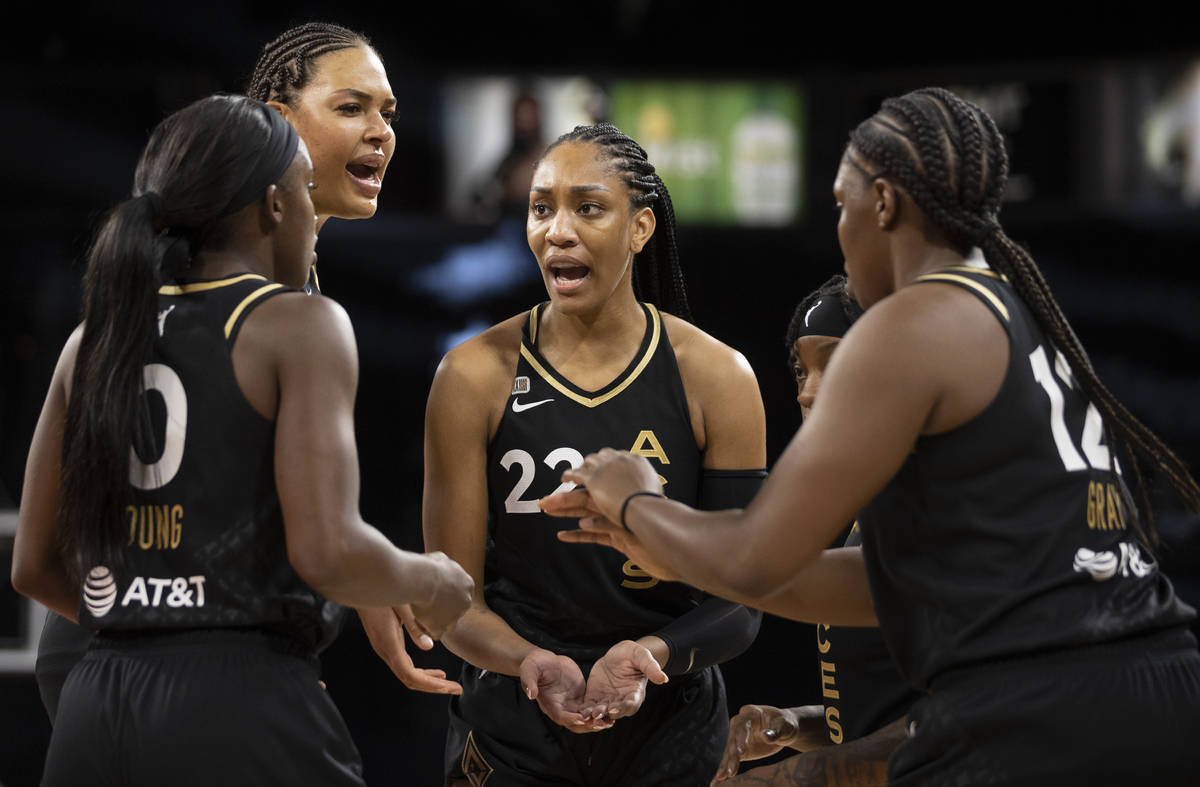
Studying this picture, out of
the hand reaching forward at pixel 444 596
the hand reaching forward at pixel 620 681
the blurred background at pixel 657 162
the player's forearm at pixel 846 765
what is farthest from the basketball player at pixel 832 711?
the blurred background at pixel 657 162

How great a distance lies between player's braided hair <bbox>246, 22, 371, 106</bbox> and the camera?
290 centimetres

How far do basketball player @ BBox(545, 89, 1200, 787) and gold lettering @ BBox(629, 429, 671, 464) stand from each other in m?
0.61

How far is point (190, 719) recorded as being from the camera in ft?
5.78

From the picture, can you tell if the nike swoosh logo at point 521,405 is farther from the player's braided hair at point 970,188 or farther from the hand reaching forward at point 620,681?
the player's braided hair at point 970,188

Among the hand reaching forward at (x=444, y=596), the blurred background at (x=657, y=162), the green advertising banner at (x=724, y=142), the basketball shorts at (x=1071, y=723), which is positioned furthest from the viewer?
the green advertising banner at (x=724, y=142)

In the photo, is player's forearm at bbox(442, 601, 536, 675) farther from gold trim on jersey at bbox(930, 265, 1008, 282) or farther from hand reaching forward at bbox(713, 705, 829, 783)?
gold trim on jersey at bbox(930, 265, 1008, 282)

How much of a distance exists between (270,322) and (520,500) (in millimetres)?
857

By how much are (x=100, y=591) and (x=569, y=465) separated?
952 millimetres

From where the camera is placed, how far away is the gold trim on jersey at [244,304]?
1.84 m

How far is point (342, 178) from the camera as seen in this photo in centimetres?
289

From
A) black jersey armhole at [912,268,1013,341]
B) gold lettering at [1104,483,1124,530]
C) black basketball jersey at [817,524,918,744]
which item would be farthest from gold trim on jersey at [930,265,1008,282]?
black basketball jersey at [817,524,918,744]

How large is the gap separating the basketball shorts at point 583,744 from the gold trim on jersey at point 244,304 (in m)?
1.01

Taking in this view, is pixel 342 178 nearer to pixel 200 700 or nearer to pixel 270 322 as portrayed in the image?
pixel 270 322

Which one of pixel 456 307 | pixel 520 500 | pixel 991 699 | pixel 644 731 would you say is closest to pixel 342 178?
pixel 520 500
